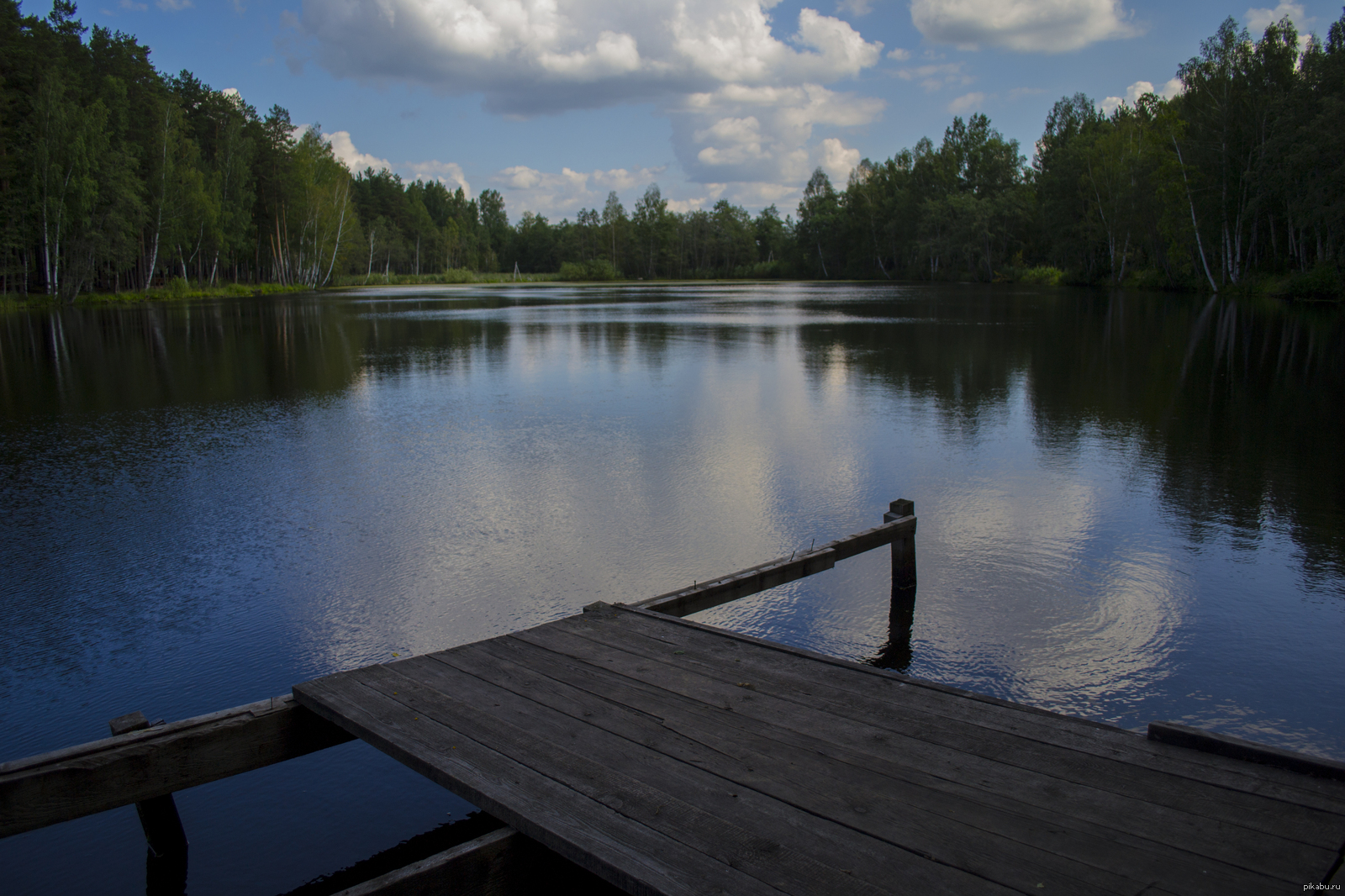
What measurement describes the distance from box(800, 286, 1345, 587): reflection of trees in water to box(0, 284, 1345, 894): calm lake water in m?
0.09

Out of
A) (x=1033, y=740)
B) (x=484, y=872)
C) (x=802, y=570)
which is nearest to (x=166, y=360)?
(x=802, y=570)

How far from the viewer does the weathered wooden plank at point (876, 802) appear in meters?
2.31

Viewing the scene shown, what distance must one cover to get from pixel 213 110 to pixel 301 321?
46.1 m

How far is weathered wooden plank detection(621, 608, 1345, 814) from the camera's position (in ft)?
8.79

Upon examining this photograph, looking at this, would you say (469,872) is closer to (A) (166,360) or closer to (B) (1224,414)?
(B) (1224,414)

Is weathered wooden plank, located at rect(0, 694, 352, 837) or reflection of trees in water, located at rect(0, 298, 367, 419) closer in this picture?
weathered wooden plank, located at rect(0, 694, 352, 837)

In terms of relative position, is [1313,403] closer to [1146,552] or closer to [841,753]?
[1146,552]

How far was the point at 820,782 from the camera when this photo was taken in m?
2.77

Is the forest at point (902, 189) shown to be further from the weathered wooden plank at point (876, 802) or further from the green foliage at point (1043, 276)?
the weathered wooden plank at point (876, 802)

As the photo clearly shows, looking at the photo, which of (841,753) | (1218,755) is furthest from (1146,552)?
(841,753)

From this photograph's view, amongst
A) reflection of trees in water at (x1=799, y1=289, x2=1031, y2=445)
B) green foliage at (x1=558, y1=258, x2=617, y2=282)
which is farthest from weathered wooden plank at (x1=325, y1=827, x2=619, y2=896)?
green foliage at (x1=558, y1=258, x2=617, y2=282)

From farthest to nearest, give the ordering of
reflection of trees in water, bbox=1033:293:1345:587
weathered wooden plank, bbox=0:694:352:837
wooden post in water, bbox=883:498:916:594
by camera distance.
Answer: reflection of trees in water, bbox=1033:293:1345:587 < wooden post in water, bbox=883:498:916:594 < weathered wooden plank, bbox=0:694:352:837

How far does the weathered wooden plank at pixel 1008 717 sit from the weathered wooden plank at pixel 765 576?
1.28 feet

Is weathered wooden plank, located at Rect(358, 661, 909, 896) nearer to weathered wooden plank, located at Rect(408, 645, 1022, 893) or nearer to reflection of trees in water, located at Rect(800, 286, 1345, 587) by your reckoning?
weathered wooden plank, located at Rect(408, 645, 1022, 893)
